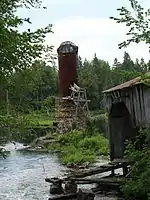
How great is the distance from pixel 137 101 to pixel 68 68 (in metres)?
35.9

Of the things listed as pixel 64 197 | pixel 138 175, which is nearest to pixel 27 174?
pixel 64 197

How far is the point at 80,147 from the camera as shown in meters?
33.1

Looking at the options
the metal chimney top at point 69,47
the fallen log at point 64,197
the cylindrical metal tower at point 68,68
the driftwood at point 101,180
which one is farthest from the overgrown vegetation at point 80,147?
the metal chimney top at point 69,47

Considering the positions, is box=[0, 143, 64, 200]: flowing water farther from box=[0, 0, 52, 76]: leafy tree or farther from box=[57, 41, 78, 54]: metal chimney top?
box=[57, 41, 78, 54]: metal chimney top

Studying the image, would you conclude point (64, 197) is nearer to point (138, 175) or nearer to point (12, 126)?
point (138, 175)

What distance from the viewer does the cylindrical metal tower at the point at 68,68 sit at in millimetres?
52094

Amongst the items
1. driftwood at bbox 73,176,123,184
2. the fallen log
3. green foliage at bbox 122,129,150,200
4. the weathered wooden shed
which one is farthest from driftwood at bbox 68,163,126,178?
green foliage at bbox 122,129,150,200

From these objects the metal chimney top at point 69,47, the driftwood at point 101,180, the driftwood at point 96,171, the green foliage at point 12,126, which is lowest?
the driftwood at point 101,180

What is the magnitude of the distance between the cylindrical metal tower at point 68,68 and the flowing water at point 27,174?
19230 mm

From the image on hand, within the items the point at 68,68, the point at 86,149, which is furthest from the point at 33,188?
the point at 68,68

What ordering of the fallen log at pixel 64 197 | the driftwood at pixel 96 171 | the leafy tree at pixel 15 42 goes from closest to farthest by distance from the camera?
the leafy tree at pixel 15 42 → the fallen log at pixel 64 197 → the driftwood at pixel 96 171

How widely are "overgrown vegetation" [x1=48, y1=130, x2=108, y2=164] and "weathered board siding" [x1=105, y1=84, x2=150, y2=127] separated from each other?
29.7ft

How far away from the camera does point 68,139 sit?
39.1 m

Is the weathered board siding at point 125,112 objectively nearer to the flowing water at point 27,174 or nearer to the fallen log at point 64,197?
the flowing water at point 27,174
